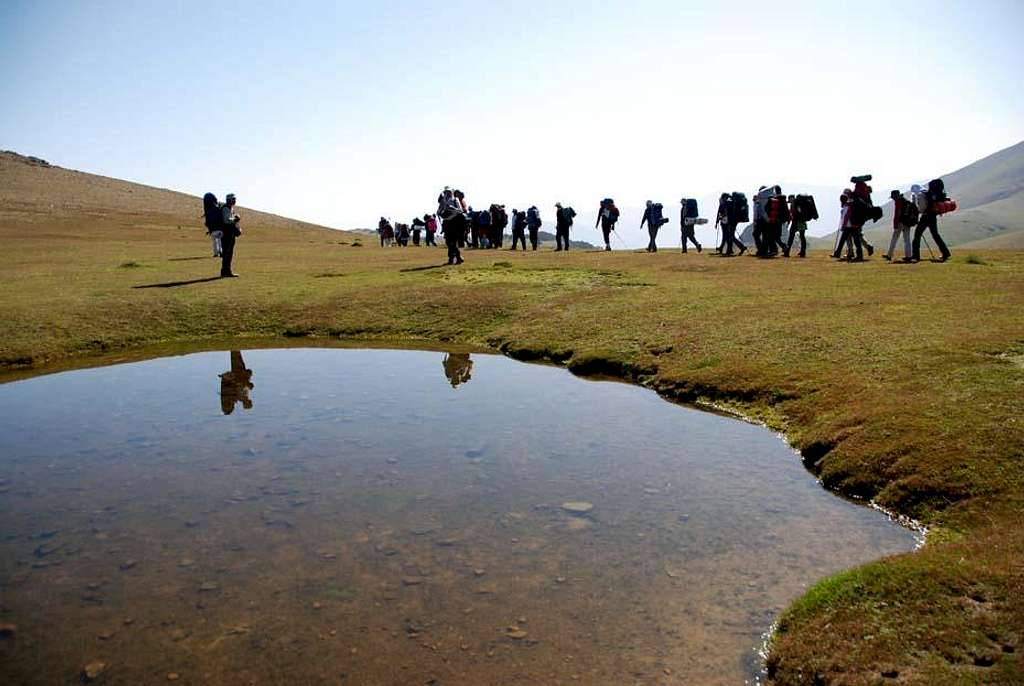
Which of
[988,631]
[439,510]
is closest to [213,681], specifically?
[439,510]

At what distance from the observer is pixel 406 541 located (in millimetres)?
9477

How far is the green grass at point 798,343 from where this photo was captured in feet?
23.2

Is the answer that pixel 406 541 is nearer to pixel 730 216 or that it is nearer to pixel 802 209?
pixel 802 209

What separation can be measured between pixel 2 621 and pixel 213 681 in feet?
8.97

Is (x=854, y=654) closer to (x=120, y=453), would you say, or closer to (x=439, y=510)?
(x=439, y=510)

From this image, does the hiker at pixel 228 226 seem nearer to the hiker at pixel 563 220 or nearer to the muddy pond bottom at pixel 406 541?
the muddy pond bottom at pixel 406 541

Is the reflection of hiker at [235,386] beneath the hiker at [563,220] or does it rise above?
beneath

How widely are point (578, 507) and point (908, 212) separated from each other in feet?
92.0

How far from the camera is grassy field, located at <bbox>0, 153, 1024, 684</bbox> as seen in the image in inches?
276

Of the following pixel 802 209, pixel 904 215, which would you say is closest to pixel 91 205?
pixel 802 209

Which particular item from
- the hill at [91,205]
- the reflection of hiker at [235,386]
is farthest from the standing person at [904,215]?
the hill at [91,205]

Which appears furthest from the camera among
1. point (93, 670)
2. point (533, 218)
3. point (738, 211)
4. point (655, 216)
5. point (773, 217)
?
point (533, 218)

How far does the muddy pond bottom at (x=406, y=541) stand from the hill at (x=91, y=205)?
65.8m

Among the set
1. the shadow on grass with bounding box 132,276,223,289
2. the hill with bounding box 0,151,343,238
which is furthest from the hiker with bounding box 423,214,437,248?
the shadow on grass with bounding box 132,276,223,289
